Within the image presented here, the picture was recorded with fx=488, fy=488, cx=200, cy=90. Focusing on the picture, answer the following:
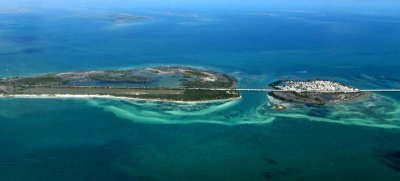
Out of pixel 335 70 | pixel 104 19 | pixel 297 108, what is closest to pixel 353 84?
pixel 335 70

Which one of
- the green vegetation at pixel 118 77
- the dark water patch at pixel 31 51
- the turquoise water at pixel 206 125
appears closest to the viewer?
the turquoise water at pixel 206 125

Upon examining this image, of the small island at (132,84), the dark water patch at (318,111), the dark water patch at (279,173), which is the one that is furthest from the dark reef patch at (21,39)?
the dark water patch at (279,173)

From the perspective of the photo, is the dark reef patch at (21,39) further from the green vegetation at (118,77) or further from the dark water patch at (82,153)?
the dark water patch at (82,153)

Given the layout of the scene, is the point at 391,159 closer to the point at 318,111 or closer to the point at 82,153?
the point at 318,111

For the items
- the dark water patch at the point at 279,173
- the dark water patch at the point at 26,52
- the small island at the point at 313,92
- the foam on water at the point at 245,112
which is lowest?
the dark water patch at the point at 279,173

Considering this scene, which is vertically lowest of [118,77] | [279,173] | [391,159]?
[279,173]

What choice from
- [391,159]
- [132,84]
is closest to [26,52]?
[132,84]
